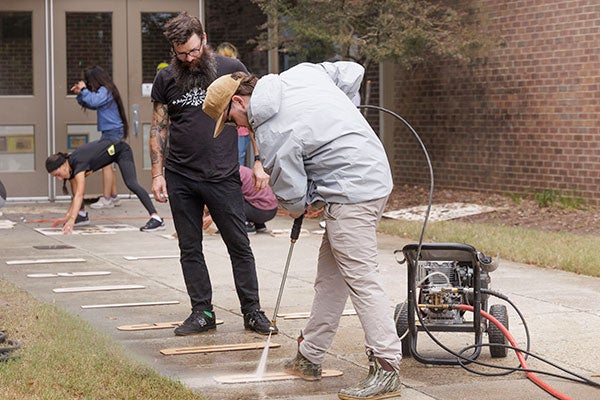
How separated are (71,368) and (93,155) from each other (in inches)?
278

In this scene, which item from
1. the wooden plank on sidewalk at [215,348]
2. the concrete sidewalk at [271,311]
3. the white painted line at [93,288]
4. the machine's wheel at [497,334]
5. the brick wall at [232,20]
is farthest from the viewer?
the brick wall at [232,20]

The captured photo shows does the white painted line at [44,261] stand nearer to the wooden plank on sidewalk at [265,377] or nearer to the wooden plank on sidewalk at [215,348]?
the wooden plank on sidewalk at [215,348]

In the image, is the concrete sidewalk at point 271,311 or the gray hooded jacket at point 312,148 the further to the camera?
the concrete sidewalk at point 271,311

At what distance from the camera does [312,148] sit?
5398 mm

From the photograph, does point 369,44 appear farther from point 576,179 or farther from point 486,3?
point 576,179

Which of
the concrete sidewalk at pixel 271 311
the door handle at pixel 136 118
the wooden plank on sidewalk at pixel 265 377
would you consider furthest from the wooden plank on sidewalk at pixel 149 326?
the door handle at pixel 136 118

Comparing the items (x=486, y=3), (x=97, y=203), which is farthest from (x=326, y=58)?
(x=97, y=203)

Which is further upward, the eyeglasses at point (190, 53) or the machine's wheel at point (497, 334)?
the eyeglasses at point (190, 53)

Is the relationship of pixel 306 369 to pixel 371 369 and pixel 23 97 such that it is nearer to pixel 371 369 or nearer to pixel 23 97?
pixel 371 369

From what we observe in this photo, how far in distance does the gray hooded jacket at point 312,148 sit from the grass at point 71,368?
120cm

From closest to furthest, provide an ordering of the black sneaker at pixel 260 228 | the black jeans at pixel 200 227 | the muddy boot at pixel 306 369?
1. the muddy boot at pixel 306 369
2. the black jeans at pixel 200 227
3. the black sneaker at pixel 260 228

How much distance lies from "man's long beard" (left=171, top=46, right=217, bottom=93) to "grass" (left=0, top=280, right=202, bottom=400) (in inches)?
67.0

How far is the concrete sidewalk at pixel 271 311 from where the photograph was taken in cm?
576

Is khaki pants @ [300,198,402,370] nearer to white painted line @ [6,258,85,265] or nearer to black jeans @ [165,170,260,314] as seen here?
black jeans @ [165,170,260,314]
